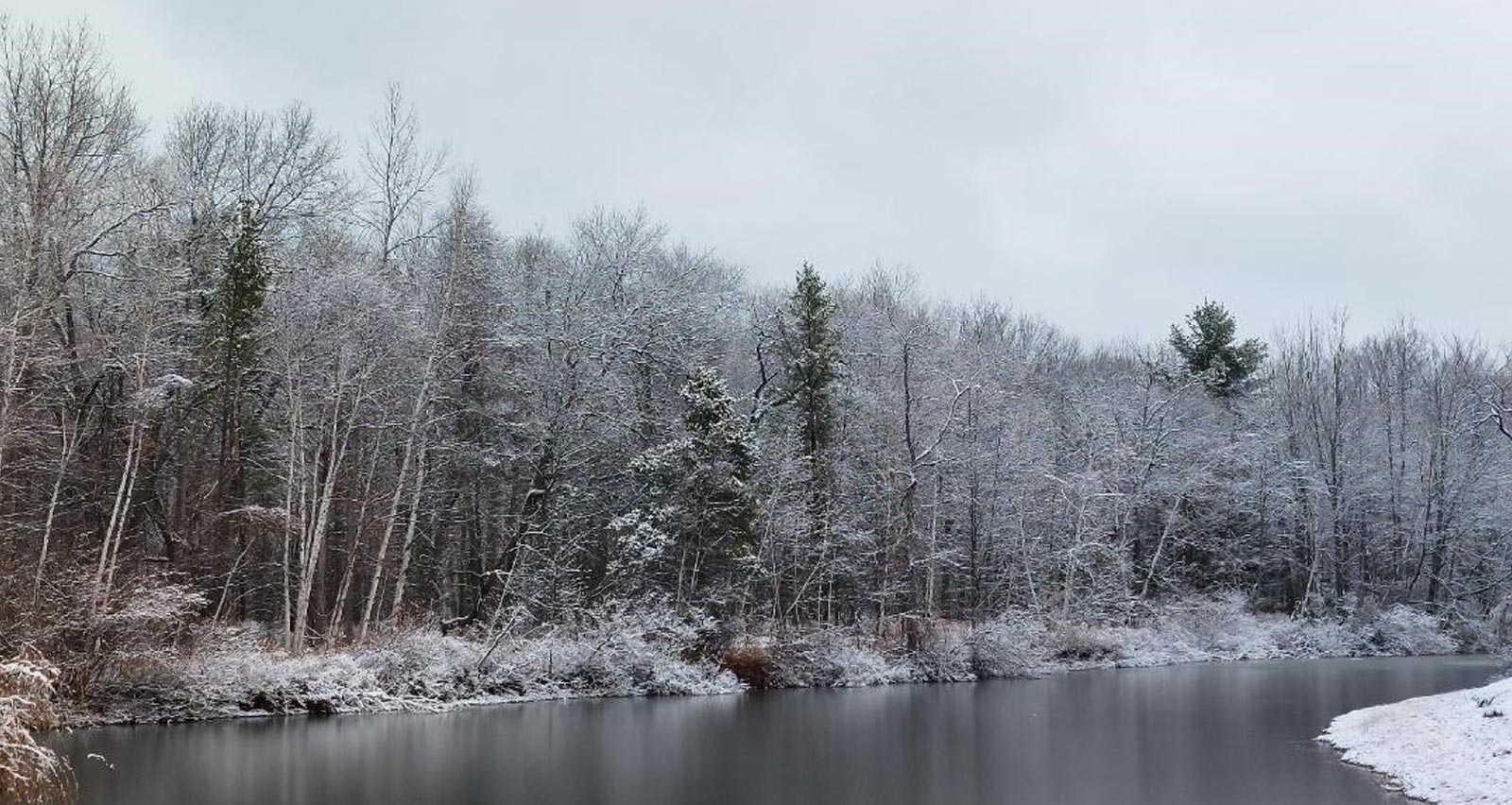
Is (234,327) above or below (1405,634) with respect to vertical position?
above

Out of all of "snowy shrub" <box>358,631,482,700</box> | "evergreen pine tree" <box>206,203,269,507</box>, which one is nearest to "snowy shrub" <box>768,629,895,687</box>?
"snowy shrub" <box>358,631,482,700</box>

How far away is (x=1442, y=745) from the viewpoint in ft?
59.3

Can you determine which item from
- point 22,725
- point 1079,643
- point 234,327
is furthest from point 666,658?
point 22,725

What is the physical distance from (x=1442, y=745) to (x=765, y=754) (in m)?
10.8

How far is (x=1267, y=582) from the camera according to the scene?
53.0 meters

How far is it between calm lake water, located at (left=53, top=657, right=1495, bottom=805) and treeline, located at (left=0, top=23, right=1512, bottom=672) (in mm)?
4363

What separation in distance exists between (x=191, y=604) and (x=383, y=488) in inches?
415

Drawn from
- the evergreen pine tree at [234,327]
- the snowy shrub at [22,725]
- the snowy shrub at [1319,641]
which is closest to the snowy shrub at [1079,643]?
the snowy shrub at [1319,641]

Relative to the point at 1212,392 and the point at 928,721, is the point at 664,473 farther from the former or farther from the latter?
the point at 1212,392

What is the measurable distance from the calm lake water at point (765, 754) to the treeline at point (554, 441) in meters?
4.36

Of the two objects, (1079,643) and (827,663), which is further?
(1079,643)

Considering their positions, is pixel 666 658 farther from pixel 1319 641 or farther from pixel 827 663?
pixel 1319 641

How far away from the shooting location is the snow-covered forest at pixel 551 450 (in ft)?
79.1

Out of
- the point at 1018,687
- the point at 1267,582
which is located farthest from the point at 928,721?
the point at 1267,582
